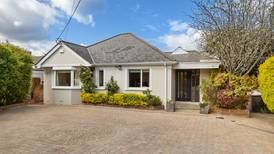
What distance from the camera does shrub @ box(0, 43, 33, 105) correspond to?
14312 mm

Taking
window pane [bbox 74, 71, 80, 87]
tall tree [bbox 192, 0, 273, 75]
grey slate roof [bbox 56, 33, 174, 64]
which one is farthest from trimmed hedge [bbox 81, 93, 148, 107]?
tall tree [bbox 192, 0, 273, 75]

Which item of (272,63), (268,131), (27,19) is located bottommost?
(268,131)

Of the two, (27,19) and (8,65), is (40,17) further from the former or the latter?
(8,65)

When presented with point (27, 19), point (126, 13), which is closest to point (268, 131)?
point (126, 13)

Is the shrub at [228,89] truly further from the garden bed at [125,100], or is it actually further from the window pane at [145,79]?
the window pane at [145,79]

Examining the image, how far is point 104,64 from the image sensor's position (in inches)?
708

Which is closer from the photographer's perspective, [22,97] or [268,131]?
[268,131]

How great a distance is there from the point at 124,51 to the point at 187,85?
609 cm

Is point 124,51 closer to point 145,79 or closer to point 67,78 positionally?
point 145,79

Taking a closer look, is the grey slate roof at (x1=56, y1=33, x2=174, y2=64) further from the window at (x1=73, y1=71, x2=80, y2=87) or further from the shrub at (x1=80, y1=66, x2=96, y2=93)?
the window at (x1=73, y1=71, x2=80, y2=87)

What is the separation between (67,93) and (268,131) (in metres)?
14.6

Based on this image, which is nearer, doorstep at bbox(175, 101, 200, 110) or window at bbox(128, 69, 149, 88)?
doorstep at bbox(175, 101, 200, 110)

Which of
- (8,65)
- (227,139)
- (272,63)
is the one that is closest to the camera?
(227,139)

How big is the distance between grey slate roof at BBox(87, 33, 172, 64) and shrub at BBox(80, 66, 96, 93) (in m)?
1.44
